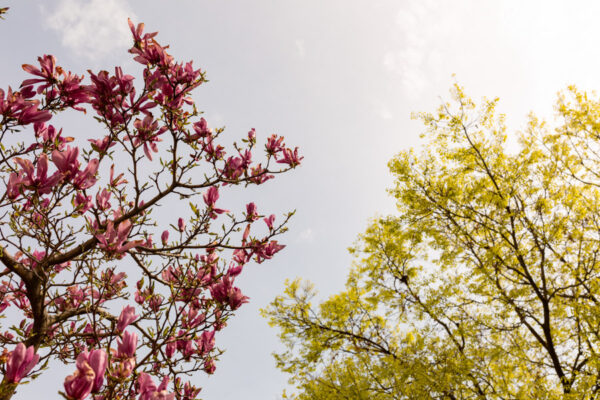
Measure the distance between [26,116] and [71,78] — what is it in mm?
358

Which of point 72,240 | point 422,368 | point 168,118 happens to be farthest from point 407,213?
point 72,240

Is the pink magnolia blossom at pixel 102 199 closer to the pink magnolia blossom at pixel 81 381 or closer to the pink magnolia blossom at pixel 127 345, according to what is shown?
the pink magnolia blossom at pixel 127 345

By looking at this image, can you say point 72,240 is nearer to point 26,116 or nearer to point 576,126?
point 26,116

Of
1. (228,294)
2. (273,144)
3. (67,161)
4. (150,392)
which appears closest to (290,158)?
(273,144)

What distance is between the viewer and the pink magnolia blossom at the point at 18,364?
123 centimetres

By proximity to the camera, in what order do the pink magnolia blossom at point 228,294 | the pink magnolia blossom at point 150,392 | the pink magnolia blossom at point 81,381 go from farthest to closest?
the pink magnolia blossom at point 228,294 < the pink magnolia blossom at point 150,392 < the pink magnolia blossom at point 81,381

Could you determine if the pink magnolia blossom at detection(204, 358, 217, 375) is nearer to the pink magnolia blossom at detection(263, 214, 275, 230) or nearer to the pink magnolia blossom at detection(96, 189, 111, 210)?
the pink magnolia blossom at detection(263, 214, 275, 230)

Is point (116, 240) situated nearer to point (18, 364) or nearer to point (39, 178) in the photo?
point (39, 178)

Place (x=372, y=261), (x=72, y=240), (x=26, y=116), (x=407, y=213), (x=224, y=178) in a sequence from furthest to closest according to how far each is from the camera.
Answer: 1. (x=372, y=261)
2. (x=407, y=213)
3. (x=224, y=178)
4. (x=72, y=240)
5. (x=26, y=116)

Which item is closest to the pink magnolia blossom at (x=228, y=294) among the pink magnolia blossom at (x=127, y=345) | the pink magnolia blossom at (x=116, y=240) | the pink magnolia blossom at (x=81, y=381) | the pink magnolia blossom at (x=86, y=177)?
A: the pink magnolia blossom at (x=116, y=240)

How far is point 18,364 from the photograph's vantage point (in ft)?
4.08

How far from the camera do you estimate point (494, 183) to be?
6.49 m

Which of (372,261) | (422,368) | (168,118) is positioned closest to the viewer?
(168,118)

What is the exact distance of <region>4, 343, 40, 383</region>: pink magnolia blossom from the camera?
1228 mm
